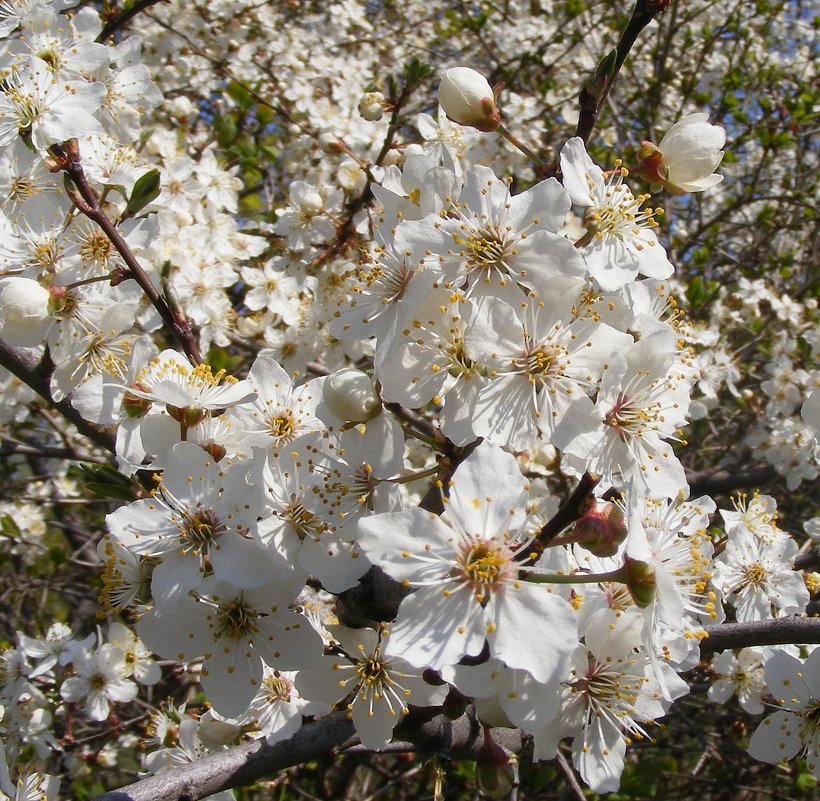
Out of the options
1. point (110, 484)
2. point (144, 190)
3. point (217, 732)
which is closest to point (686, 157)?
point (144, 190)

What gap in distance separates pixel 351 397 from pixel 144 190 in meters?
0.95

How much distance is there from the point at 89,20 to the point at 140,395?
5.51 feet

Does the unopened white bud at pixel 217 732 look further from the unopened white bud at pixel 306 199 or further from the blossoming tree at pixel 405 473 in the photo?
the unopened white bud at pixel 306 199

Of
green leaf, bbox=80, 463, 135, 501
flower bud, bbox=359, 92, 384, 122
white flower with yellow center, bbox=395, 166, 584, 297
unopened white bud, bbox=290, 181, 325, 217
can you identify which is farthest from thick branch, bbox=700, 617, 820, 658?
flower bud, bbox=359, 92, 384, 122

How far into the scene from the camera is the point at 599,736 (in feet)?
5.25

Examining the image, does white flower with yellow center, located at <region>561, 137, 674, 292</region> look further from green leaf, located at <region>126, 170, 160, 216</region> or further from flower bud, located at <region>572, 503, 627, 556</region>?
green leaf, located at <region>126, 170, 160, 216</region>

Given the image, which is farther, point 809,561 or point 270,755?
point 809,561

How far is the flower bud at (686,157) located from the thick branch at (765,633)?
1000 mm

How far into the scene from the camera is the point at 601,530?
127 centimetres

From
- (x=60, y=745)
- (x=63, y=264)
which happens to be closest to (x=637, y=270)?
(x=63, y=264)

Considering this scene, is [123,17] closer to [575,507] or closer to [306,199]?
[306,199]

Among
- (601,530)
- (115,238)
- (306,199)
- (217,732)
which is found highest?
(601,530)

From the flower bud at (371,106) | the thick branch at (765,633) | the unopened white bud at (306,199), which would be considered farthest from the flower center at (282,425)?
the flower bud at (371,106)

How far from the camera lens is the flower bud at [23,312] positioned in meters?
1.84
